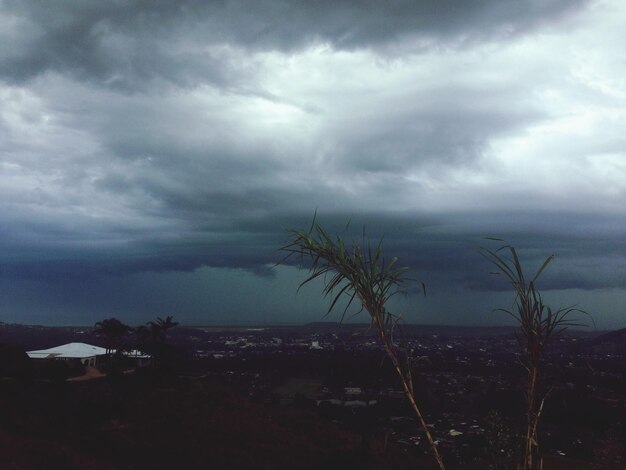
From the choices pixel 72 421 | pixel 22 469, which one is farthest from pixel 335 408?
pixel 22 469

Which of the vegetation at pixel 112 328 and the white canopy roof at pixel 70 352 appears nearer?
the vegetation at pixel 112 328

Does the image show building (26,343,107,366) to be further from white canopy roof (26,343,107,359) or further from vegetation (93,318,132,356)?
vegetation (93,318,132,356)

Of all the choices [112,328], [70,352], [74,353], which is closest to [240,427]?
[112,328]

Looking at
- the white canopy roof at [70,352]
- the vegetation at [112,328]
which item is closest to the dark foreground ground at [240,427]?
the vegetation at [112,328]

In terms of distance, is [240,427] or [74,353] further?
[74,353]

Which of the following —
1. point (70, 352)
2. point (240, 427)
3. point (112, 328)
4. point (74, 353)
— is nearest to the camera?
point (240, 427)

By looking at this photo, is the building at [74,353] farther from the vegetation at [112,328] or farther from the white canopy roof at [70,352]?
the vegetation at [112,328]

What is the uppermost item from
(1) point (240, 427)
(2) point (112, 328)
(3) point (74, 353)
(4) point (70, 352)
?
(2) point (112, 328)

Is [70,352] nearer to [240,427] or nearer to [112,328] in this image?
[112,328]

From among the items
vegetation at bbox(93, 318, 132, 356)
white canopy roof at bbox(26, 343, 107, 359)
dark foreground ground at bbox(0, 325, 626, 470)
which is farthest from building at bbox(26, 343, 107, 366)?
dark foreground ground at bbox(0, 325, 626, 470)

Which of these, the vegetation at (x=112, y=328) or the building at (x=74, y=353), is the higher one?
the vegetation at (x=112, y=328)

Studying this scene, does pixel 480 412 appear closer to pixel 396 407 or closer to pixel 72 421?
pixel 396 407
